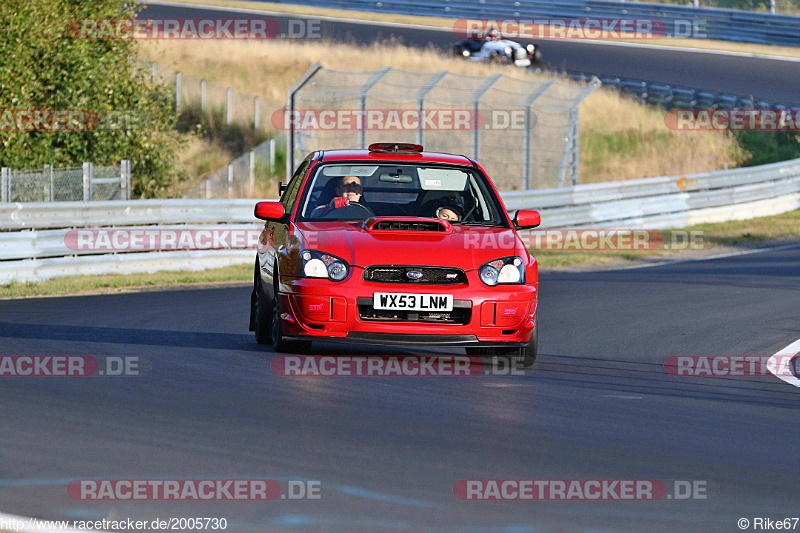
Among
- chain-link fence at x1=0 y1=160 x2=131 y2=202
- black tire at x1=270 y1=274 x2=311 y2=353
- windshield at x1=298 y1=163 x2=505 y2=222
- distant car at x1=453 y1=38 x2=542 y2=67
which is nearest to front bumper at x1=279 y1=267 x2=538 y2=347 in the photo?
black tire at x1=270 y1=274 x2=311 y2=353

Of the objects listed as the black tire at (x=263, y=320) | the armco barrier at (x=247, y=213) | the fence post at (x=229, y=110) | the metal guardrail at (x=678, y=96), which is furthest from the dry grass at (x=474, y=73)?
the black tire at (x=263, y=320)

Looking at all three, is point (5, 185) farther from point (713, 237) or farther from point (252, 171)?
point (713, 237)

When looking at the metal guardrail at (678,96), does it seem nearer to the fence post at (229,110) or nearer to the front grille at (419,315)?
the fence post at (229,110)

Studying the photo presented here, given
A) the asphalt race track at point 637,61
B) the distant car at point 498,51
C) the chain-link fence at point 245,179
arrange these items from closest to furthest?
1. the chain-link fence at point 245,179
2. the asphalt race track at point 637,61
3. the distant car at point 498,51

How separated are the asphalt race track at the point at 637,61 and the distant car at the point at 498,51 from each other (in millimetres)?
614

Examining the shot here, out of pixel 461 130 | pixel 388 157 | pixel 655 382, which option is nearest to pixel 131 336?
→ pixel 388 157

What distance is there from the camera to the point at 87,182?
1994 centimetres

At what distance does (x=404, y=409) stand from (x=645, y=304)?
298 inches

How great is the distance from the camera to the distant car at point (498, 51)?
4278 cm

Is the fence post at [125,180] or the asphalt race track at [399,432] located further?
the fence post at [125,180]

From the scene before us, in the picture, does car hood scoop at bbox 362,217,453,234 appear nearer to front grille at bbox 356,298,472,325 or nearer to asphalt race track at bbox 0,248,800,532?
front grille at bbox 356,298,472,325

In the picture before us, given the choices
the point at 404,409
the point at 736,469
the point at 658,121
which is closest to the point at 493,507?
the point at 736,469

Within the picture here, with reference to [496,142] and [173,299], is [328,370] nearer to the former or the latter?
[173,299]

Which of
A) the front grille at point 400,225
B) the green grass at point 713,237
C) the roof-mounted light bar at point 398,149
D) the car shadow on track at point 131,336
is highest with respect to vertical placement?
the roof-mounted light bar at point 398,149
